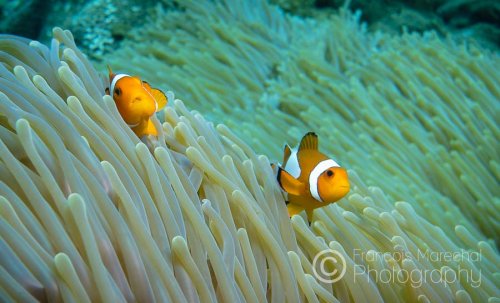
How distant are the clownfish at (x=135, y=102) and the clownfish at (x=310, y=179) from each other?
0.51 m

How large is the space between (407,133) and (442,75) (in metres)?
0.76

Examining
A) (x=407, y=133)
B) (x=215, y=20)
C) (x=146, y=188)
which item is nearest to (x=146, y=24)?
(x=215, y=20)

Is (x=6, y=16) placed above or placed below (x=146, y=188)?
below

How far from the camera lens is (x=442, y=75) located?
3.03 meters

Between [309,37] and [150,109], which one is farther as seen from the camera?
[309,37]

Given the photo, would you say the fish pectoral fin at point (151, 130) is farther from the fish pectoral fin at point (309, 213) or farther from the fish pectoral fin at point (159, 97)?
the fish pectoral fin at point (309, 213)

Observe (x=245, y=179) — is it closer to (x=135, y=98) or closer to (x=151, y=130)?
(x=151, y=130)

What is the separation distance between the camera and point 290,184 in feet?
4.91

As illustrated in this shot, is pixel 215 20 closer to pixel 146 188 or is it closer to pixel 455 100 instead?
pixel 455 100

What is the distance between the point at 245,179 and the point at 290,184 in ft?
0.72

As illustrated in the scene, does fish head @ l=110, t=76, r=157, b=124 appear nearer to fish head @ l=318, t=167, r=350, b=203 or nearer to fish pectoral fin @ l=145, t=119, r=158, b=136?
fish pectoral fin @ l=145, t=119, r=158, b=136

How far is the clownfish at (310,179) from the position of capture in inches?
54.3

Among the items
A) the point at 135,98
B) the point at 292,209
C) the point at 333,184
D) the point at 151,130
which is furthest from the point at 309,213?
the point at 135,98

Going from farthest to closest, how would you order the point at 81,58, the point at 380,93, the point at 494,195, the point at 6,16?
the point at 6,16 → the point at 380,93 → the point at 494,195 → the point at 81,58
